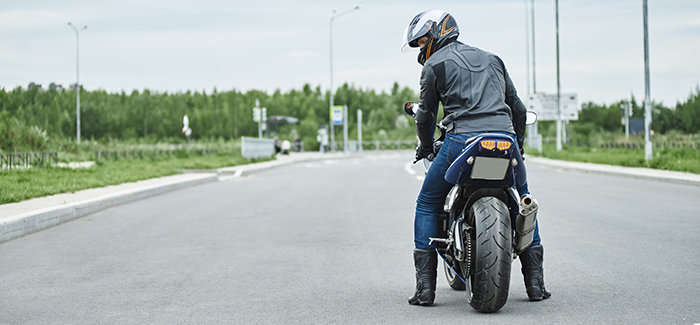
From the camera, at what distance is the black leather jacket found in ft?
14.7

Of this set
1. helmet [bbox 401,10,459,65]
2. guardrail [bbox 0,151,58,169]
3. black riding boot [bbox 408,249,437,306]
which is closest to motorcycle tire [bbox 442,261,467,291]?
black riding boot [bbox 408,249,437,306]

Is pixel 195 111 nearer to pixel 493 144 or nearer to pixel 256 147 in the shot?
pixel 256 147

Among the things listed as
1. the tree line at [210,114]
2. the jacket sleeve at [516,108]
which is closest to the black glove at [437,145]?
the jacket sleeve at [516,108]

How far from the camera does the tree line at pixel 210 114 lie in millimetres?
42750

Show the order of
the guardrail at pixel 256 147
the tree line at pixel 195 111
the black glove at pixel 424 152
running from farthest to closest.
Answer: the tree line at pixel 195 111
the guardrail at pixel 256 147
the black glove at pixel 424 152

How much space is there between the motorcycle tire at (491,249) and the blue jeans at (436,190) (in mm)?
296

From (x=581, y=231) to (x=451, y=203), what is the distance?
186 inches

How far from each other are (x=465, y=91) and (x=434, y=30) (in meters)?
0.51

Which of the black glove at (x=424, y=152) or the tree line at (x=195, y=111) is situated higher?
the tree line at (x=195, y=111)

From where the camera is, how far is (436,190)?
15.5 ft

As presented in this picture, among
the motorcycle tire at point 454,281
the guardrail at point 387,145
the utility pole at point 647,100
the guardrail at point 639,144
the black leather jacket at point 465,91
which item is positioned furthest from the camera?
the guardrail at point 387,145

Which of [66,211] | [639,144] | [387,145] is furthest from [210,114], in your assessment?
[66,211]

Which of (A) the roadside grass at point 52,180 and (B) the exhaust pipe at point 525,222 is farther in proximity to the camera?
(A) the roadside grass at point 52,180

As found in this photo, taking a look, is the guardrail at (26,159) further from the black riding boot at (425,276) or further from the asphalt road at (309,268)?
the black riding boot at (425,276)
